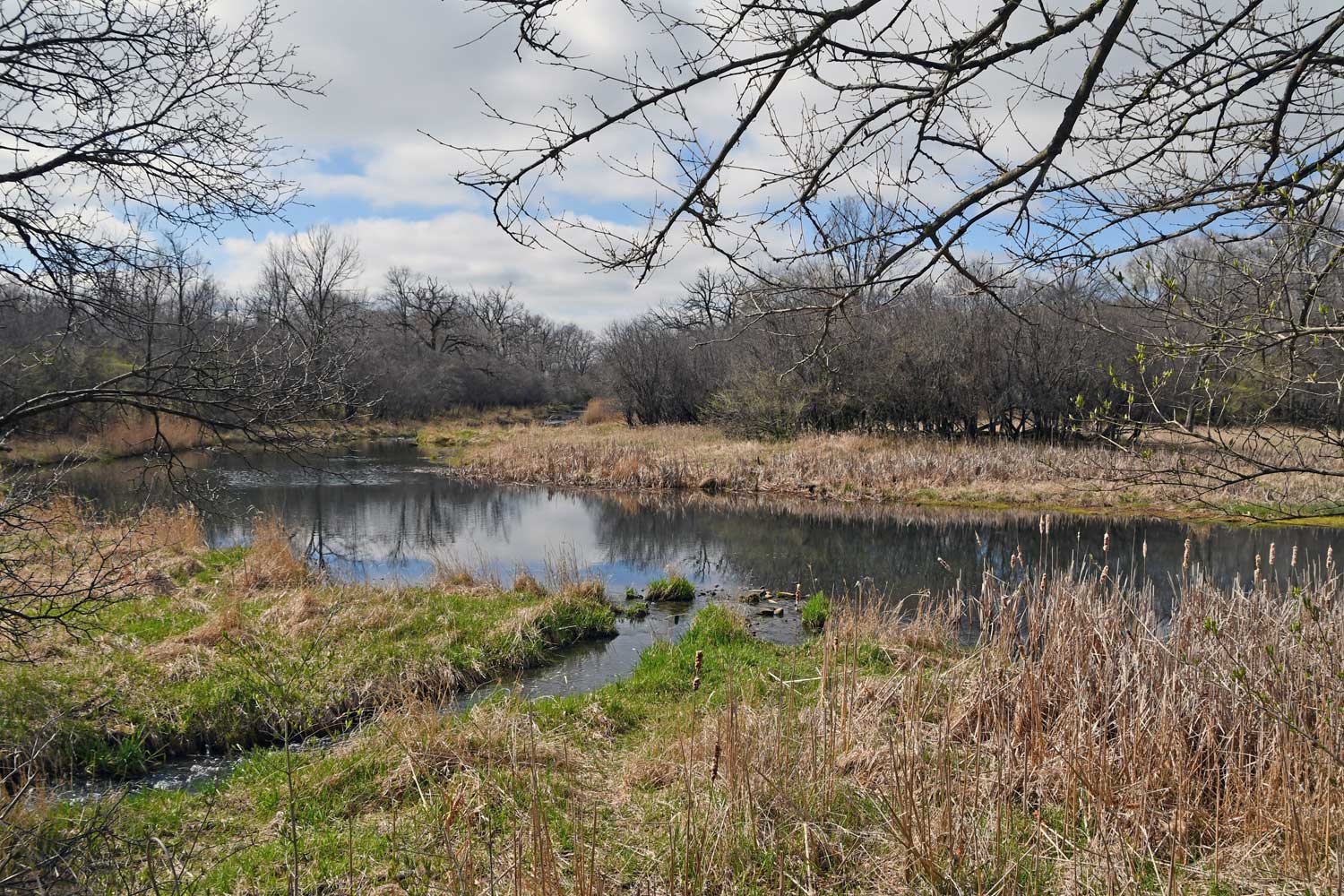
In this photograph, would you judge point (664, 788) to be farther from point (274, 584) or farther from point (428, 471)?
point (428, 471)

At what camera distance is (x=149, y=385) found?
17.8 feet

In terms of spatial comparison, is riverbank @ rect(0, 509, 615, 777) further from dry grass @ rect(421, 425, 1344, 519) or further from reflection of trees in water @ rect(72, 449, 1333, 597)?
dry grass @ rect(421, 425, 1344, 519)

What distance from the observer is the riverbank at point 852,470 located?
18141mm

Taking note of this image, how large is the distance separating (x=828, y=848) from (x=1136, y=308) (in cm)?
266

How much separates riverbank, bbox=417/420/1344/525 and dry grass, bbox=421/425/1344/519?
28 mm

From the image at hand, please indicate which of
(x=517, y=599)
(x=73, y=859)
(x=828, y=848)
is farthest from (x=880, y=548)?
(x=73, y=859)

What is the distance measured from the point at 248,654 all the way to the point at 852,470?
16.5m

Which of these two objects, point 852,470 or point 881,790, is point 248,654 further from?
point 852,470

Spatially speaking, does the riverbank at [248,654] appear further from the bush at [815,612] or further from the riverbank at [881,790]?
the bush at [815,612]

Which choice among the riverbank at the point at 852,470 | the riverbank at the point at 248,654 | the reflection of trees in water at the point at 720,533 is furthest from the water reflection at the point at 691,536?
the riverbank at the point at 248,654

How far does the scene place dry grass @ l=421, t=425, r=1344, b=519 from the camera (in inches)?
728

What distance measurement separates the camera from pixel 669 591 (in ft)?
36.9

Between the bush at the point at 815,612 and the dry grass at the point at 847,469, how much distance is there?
8.27 meters

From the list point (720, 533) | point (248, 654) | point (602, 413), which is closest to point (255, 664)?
point (248, 654)
